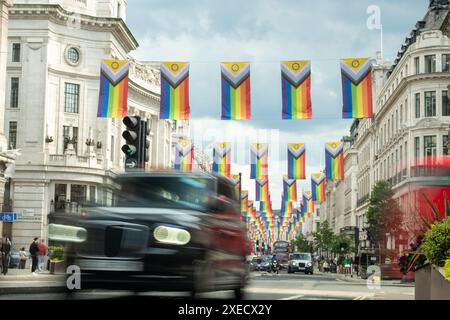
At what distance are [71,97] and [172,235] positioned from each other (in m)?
57.4

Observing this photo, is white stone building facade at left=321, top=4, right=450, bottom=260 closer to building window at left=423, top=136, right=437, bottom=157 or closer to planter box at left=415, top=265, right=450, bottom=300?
building window at left=423, top=136, right=437, bottom=157

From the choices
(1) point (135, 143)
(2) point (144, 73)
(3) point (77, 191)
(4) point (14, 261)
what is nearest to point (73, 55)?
(2) point (144, 73)

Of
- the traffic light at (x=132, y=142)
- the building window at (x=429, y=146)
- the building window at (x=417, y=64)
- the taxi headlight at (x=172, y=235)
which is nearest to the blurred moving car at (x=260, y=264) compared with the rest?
the building window at (x=429, y=146)

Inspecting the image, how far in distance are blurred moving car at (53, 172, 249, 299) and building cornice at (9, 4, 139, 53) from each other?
45.0 m

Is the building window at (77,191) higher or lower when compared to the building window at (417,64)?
lower

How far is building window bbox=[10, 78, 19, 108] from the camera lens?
2343 inches

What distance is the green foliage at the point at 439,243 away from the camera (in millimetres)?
10195

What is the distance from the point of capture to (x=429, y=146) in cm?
5738

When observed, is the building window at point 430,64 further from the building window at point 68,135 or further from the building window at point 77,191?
the building window at point 68,135

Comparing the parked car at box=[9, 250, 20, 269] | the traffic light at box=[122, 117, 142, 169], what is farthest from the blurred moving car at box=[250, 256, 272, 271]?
the traffic light at box=[122, 117, 142, 169]

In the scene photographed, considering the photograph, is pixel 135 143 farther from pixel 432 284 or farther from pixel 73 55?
pixel 73 55

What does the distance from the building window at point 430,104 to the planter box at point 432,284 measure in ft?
161

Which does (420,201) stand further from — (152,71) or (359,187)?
(359,187)
